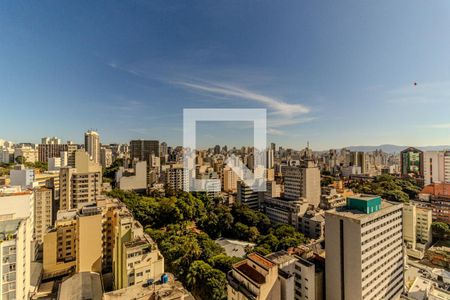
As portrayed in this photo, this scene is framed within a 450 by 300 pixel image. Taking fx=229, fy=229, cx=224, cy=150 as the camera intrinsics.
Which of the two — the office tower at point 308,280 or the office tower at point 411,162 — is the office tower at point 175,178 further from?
the office tower at point 411,162

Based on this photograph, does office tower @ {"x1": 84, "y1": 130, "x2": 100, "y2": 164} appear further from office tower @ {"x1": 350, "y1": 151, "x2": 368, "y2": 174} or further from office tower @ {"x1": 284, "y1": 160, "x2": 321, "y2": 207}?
office tower @ {"x1": 350, "y1": 151, "x2": 368, "y2": 174}

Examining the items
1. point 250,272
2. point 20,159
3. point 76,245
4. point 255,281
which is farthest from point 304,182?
point 20,159

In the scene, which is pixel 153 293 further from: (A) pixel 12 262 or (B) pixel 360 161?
(B) pixel 360 161

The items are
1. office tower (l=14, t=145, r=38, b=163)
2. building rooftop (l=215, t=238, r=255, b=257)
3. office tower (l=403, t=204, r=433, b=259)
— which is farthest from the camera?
office tower (l=14, t=145, r=38, b=163)

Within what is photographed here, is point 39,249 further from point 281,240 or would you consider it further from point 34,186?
point 281,240

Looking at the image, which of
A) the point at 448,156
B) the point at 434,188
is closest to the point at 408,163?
the point at 448,156

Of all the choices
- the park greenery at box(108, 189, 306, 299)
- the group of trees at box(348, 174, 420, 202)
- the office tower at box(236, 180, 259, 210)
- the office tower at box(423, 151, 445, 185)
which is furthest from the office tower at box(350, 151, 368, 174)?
the park greenery at box(108, 189, 306, 299)

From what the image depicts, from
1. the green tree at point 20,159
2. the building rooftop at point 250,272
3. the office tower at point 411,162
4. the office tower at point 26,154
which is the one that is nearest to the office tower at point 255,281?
the building rooftop at point 250,272
